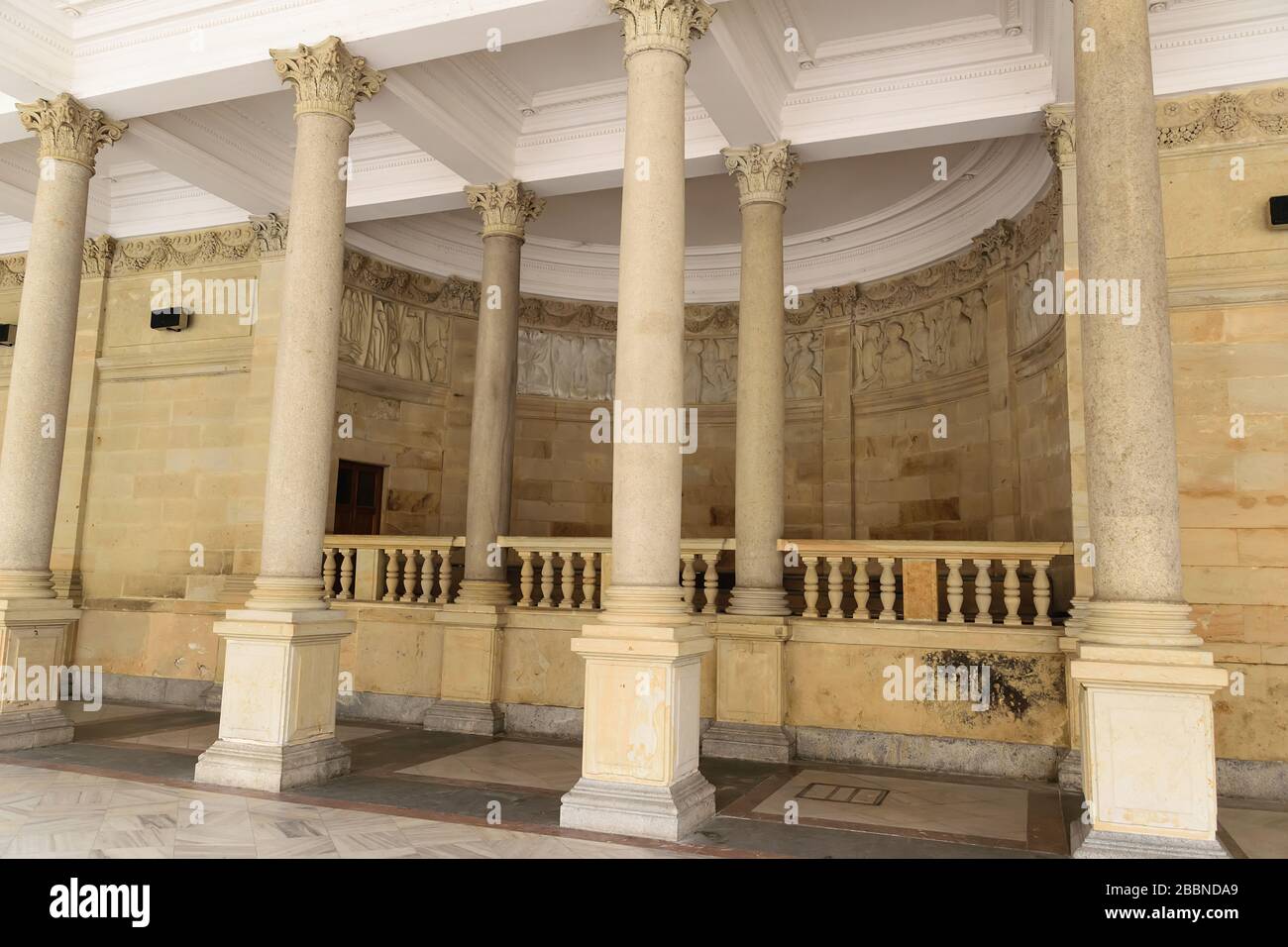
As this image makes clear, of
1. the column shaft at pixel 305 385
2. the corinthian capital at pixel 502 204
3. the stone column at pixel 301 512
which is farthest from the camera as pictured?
the corinthian capital at pixel 502 204

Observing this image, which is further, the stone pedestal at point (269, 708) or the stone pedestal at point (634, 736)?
the stone pedestal at point (269, 708)

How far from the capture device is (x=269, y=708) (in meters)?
7.73

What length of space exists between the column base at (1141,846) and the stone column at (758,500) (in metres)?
4.00

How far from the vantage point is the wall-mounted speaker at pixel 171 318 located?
44.9 feet

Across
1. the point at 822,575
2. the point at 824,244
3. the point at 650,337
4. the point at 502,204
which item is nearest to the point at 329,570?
the point at 502,204

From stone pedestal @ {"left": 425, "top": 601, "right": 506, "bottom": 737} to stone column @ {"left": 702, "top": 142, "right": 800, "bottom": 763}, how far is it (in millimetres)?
2639

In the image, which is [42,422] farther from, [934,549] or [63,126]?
[934,549]

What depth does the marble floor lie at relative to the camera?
604 centimetres

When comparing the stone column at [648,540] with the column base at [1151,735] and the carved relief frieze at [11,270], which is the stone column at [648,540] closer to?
the column base at [1151,735]

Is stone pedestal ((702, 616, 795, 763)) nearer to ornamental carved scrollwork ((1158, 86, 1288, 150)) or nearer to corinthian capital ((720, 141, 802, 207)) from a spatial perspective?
corinthian capital ((720, 141, 802, 207))

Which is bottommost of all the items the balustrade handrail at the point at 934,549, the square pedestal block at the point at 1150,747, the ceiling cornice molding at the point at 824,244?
the square pedestal block at the point at 1150,747

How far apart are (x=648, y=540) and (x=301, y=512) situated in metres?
3.26

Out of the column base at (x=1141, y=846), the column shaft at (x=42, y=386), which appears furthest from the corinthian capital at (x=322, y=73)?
the column base at (x=1141, y=846)

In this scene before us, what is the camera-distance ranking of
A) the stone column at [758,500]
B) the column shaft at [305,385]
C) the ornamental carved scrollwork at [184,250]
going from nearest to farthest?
the column shaft at [305,385]
the stone column at [758,500]
the ornamental carved scrollwork at [184,250]
